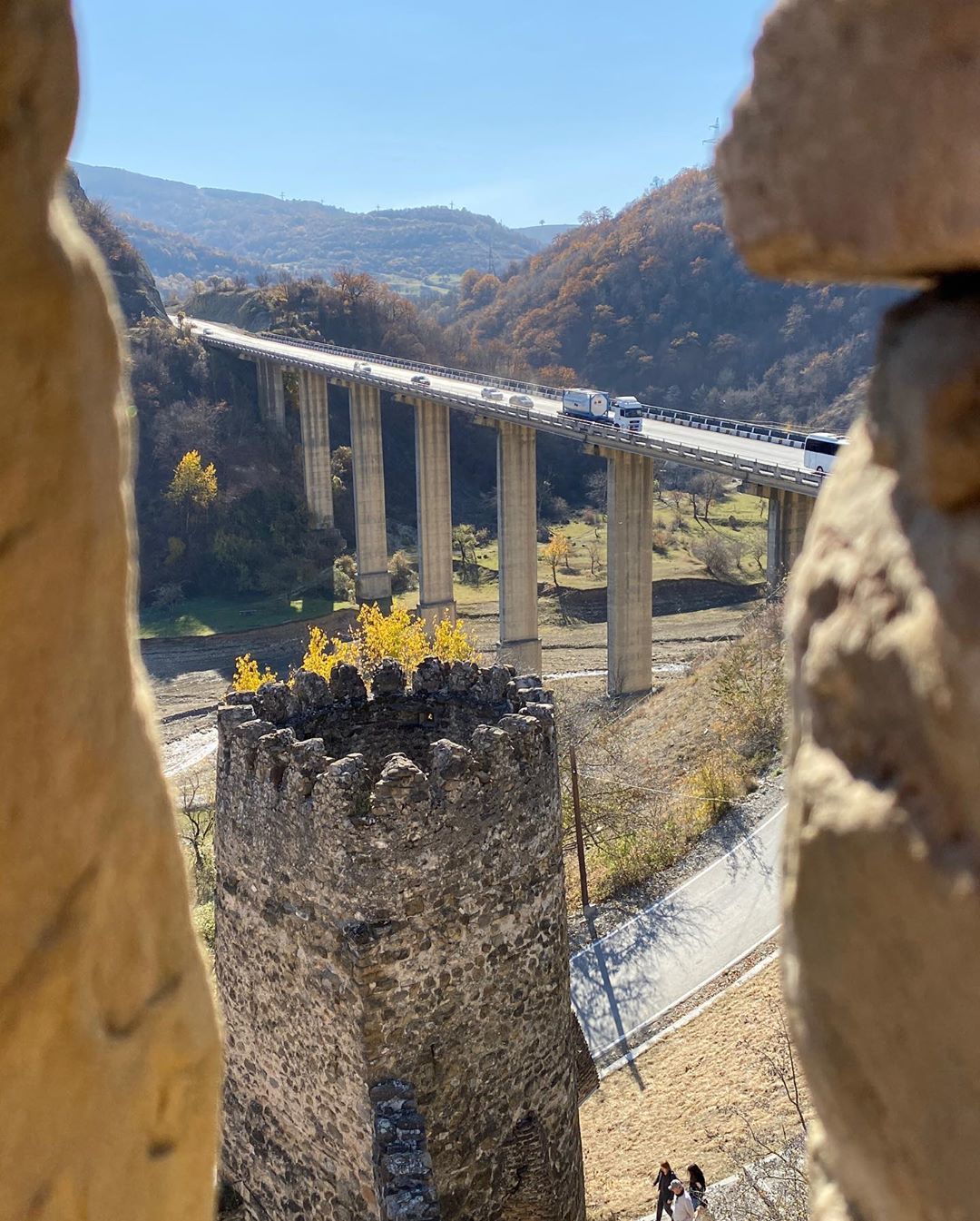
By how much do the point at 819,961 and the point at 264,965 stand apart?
817cm

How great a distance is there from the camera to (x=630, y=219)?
9088cm

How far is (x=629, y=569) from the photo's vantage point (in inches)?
1420

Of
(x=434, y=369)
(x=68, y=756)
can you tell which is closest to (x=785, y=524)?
(x=68, y=756)

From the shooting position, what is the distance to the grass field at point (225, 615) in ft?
160

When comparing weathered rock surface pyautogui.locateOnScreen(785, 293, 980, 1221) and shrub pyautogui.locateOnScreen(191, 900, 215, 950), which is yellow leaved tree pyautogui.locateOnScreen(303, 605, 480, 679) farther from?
weathered rock surface pyautogui.locateOnScreen(785, 293, 980, 1221)

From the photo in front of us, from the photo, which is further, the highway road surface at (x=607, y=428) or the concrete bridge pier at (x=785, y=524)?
the highway road surface at (x=607, y=428)

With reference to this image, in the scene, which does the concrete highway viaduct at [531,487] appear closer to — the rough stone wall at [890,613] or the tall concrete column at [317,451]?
the tall concrete column at [317,451]

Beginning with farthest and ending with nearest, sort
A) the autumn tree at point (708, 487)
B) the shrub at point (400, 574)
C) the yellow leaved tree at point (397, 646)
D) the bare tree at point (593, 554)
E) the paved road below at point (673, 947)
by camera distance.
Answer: the autumn tree at point (708, 487), the bare tree at point (593, 554), the shrub at point (400, 574), the yellow leaved tree at point (397, 646), the paved road below at point (673, 947)

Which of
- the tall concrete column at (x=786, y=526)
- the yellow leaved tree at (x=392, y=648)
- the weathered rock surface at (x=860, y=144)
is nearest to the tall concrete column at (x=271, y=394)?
the yellow leaved tree at (x=392, y=648)

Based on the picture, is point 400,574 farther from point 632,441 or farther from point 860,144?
point 860,144

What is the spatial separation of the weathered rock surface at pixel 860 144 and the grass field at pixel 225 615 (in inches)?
1869

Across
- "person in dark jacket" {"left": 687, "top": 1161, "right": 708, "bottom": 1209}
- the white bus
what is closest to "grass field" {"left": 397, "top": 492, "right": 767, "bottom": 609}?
the white bus

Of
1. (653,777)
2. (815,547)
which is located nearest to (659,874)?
(653,777)

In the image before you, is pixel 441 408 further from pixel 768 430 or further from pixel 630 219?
pixel 630 219
